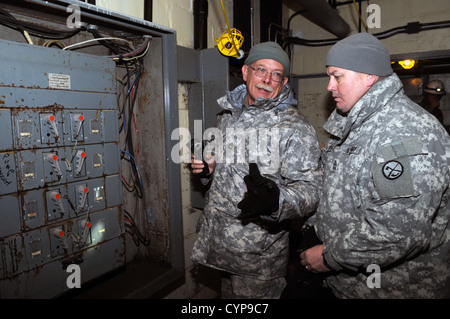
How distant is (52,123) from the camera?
179 centimetres

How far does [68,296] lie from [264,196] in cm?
153

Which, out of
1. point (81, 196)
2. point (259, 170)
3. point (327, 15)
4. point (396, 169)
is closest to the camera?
point (396, 169)

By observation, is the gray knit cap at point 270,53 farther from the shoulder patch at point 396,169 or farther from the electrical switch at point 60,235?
the electrical switch at point 60,235

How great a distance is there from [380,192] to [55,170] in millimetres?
1720

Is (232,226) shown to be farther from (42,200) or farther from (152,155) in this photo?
(42,200)

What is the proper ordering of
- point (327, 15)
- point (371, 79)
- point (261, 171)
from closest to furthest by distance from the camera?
point (371, 79) → point (261, 171) → point (327, 15)

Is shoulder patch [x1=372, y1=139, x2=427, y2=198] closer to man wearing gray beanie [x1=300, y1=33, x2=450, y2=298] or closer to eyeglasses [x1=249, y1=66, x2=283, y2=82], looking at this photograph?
man wearing gray beanie [x1=300, y1=33, x2=450, y2=298]

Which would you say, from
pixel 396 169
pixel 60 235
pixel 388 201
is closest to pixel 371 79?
pixel 396 169

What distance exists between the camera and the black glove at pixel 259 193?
136 centimetres

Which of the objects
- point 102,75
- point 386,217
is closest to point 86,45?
point 102,75

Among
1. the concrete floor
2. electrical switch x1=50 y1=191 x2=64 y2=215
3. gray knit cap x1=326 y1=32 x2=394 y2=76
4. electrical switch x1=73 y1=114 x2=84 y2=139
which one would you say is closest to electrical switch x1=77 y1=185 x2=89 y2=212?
electrical switch x1=50 y1=191 x2=64 y2=215

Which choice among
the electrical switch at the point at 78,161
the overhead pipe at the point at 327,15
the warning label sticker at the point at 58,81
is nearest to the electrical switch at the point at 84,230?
the electrical switch at the point at 78,161

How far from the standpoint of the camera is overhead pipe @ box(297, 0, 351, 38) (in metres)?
2.84

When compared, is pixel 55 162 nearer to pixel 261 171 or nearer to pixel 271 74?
pixel 261 171
